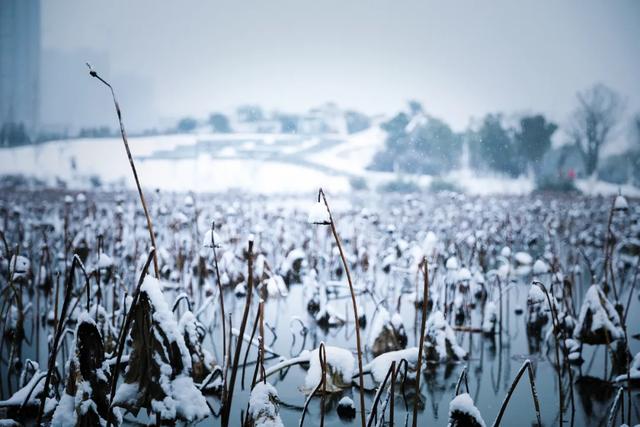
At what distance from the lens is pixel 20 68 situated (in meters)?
10.1

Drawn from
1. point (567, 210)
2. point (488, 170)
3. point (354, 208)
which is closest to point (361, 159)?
point (354, 208)

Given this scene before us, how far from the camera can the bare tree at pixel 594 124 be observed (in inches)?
364

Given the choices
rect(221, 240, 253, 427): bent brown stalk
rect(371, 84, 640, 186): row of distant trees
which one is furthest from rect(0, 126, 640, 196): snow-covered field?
rect(221, 240, 253, 427): bent brown stalk

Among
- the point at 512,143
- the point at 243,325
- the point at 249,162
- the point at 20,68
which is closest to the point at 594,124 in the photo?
the point at 512,143

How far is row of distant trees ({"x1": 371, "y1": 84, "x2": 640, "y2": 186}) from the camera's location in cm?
942

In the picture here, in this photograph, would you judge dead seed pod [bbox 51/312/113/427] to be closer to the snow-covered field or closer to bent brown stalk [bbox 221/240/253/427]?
bent brown stalk [bbox 221/240/253/427]

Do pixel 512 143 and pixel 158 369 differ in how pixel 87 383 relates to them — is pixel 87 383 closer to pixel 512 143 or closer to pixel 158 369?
pixel 158 369

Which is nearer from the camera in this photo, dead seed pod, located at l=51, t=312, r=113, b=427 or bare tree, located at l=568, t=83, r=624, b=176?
dead seed pod, located at l=51, t=312, r=113, b=427

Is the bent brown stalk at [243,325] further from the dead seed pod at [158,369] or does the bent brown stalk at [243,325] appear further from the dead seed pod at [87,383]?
the dead seed pod at [87,383]

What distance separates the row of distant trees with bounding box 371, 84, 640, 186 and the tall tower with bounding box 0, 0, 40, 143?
8.32 meters

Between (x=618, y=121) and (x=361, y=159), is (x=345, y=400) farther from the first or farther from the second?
(x=618, y=121)

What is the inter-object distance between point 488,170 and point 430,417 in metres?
8.44

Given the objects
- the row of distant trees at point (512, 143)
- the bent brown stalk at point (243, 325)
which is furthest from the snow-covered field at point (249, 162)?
the bent brown stalk at point (243, 325)

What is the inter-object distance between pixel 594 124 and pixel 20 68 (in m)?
13.2
